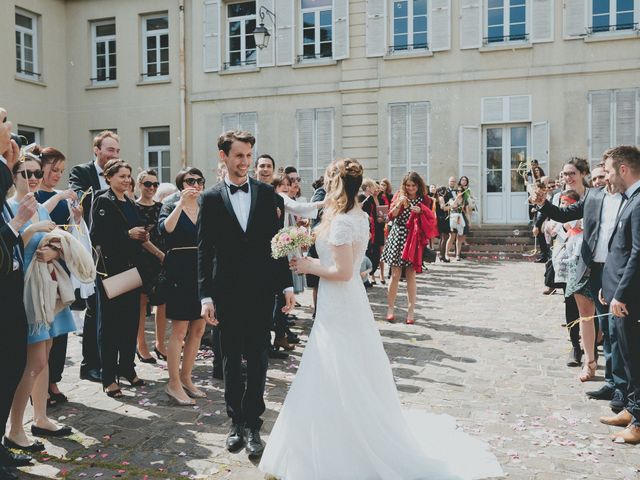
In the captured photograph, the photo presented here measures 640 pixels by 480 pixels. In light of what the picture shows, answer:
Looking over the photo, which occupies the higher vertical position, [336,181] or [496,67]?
[496,67]

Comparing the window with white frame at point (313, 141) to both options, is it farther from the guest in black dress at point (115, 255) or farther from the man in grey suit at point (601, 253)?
the man in grey suit at point (601, 253)

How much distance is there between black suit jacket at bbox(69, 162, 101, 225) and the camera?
5.81 m

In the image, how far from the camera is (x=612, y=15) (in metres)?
15.9

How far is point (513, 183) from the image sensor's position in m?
17.0

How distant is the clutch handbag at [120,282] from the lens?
5.23 meters

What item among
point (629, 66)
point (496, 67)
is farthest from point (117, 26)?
point (629, 66)

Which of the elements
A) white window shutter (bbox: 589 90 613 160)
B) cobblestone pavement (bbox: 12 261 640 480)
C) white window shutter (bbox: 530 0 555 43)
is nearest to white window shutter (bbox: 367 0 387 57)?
white window shutter (bbox: 530 0 555 43)

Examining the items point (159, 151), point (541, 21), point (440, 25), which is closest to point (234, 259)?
point (440, 25)

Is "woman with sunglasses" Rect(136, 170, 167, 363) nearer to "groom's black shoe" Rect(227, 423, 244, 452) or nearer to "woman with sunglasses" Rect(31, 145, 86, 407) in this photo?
"woman with sunglasses" Rect(31, 145, 86, 407)

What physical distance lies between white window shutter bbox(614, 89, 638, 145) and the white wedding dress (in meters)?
14.5

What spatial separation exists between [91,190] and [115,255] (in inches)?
32.3

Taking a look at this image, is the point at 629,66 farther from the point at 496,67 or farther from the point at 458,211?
the point at 458,211

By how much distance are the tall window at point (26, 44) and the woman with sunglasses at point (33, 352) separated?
1660 cm

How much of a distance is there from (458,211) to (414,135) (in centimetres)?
322
